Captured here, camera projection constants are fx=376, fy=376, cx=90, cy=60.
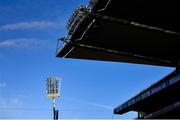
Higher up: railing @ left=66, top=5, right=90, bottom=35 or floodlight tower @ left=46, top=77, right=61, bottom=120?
railing @ left=66, top=5, right=90, bottom=35

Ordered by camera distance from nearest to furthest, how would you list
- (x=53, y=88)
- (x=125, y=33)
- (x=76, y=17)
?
(x=76, y=17) → (x=125, y=33) → (x=53, y=88)

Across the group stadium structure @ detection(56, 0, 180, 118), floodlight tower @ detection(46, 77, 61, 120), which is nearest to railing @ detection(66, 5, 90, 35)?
stadium structure @ detection(56, 0, 180, 118)

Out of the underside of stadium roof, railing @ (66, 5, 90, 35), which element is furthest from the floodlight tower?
railing @ (66, 5, 90, 35)

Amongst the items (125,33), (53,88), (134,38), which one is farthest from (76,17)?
(53,88)

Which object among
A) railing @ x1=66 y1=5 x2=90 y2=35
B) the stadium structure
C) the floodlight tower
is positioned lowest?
the floodlight tower

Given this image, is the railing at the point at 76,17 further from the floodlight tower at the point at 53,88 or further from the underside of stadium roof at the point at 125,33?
the floodlight tower at the point at 53,88

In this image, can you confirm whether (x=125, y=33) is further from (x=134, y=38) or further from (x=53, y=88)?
(x=53, y=88)

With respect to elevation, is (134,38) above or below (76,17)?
below

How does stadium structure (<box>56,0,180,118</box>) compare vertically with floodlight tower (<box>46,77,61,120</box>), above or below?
above

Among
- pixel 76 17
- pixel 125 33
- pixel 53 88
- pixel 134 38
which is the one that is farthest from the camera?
pixel 53 88

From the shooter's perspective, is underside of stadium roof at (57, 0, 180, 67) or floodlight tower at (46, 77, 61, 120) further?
floodlight tower at (46, 77, 61, 120)

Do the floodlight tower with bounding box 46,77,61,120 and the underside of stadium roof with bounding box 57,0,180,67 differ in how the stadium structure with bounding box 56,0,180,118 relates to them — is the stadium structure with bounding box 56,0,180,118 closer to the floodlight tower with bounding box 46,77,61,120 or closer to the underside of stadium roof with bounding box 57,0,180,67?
the underside of stadium roof with bounding box 57,0,180,67

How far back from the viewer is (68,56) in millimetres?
40250

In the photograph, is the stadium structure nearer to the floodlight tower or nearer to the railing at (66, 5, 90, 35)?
the railing at (66, 5, 90, 35)
